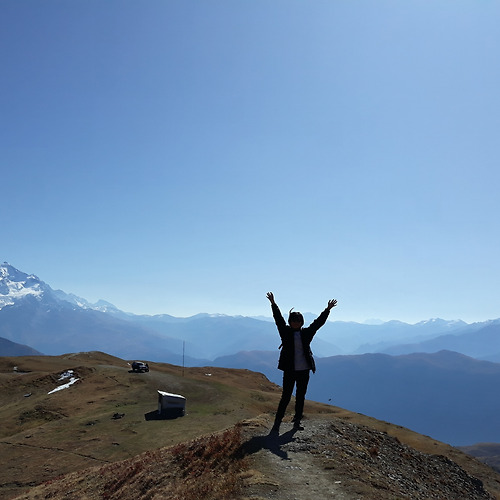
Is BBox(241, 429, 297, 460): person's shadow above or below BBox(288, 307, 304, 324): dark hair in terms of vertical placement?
below

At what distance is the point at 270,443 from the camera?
13.9 m

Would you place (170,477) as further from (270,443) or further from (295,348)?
(295,348)

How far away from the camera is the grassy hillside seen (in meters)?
17.3

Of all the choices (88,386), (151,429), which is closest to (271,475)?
(151,429)

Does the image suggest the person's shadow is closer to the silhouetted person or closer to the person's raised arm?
the silhouetted person

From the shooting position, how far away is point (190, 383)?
50250 millimetres

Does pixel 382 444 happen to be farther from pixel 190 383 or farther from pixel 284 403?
pixel 190 383

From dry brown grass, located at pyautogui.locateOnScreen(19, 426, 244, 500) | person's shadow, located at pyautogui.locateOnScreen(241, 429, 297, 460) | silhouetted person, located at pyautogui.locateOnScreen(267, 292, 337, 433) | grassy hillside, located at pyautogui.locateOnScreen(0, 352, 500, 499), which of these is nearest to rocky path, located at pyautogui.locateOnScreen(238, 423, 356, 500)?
person's shadow, located at pyautogui.locateOnScreen(241, 429, 297, 460)

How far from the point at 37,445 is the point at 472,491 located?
30625mm

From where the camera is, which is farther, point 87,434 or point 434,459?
point 87,434

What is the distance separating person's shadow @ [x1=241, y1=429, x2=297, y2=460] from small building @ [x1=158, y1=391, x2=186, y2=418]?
76.5 ft

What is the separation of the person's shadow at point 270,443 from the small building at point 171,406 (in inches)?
917

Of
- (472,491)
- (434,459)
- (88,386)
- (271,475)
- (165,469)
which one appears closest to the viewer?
(271,475)

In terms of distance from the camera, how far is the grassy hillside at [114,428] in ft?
56.7
